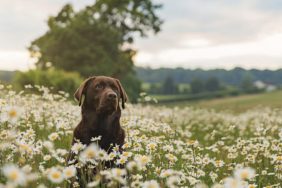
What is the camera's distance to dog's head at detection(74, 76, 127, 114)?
19.9 feet

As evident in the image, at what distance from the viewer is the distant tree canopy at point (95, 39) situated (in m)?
43.2

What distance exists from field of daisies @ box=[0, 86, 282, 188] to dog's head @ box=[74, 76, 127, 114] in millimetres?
463

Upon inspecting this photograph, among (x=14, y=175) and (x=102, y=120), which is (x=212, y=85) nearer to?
(x=102, y=120)

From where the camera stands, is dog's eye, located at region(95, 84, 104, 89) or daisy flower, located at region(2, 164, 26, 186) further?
dog's eye, located at region(95, 84, 104, 89)

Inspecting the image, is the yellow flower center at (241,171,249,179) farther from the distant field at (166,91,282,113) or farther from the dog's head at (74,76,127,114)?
the distant field at (166,91,282,113)

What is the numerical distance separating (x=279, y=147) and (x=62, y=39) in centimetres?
3853

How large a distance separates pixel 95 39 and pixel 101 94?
38513mm

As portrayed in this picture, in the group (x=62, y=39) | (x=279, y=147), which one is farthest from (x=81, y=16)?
(x=279, y=147)

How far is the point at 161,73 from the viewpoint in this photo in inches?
6093

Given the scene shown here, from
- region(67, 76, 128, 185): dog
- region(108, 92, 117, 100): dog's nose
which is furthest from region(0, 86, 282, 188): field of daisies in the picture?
region(108, 92, 117, 100): dog's nose

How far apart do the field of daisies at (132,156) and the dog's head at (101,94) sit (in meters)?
0.46

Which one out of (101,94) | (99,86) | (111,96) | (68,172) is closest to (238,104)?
(99,86)

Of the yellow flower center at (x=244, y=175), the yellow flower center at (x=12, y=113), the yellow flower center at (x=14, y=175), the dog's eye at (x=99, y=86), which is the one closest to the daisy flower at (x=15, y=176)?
the yellow flower center at (x=14, y=175)

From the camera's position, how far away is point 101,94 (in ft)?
20.6
